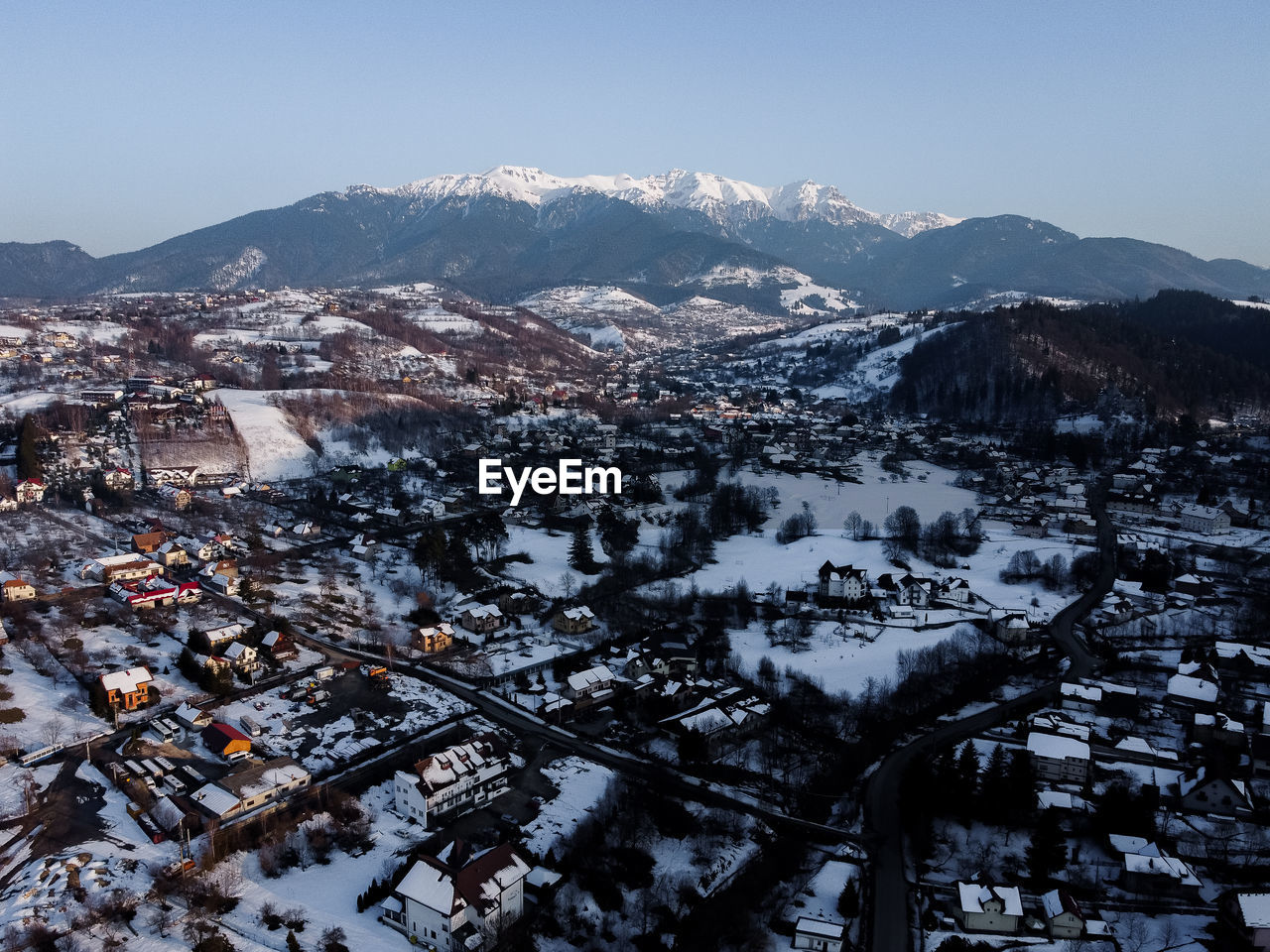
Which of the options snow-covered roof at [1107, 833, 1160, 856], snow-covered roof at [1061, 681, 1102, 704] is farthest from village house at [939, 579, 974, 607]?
snow-covered roof at [1107, 833, 1160, 856]

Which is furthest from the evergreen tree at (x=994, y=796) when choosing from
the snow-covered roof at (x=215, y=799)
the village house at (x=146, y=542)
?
the village house at (x=146, y=542)

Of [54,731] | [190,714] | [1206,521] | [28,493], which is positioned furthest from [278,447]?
[1206,521]

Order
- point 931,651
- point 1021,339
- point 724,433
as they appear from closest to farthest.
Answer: point 931,651 < point 724,433 < point 1021,339

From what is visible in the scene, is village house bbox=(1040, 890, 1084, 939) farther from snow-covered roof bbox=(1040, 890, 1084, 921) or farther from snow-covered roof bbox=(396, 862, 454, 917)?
snow-covered roof bbox=(396, 862, 454, 917)

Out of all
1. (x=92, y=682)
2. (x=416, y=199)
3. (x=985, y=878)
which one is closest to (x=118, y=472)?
(x=92, y=682)

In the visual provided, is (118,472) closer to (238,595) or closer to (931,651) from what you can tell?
(238,595)

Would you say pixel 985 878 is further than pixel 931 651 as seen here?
No

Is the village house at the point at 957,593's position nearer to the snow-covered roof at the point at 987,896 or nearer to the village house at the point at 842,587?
the village house at the point at 842,587
